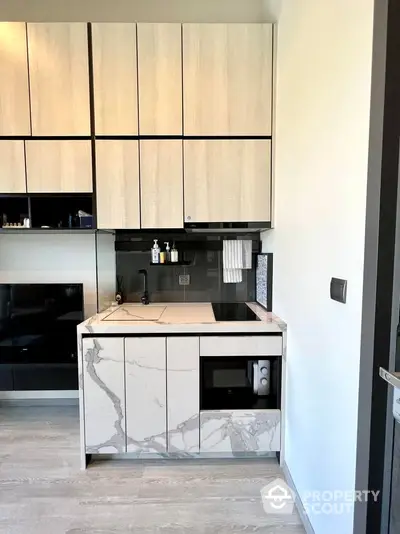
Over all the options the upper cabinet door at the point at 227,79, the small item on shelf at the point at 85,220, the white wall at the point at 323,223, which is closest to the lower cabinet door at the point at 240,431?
the white wall at the point at 323,223

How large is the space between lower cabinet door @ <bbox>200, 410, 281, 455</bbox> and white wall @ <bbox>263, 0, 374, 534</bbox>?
0.12m

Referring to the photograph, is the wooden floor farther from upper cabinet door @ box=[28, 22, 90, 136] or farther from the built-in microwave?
upper cabinet door @ box=[28, 22, 90, 136]

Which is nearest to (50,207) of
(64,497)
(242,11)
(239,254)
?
(239,254)

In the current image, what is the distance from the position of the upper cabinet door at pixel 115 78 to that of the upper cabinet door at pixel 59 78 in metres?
0.08

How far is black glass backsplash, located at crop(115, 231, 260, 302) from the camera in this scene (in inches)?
113

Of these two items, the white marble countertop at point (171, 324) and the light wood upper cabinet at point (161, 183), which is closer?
the white marble countertop at point (171, 324)

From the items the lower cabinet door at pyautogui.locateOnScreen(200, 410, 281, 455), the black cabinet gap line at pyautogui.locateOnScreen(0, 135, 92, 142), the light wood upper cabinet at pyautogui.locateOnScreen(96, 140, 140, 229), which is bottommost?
the lower cabinet door at pyautogui.locateOnScreen(200, 410, 281, 455)

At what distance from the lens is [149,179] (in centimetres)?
237

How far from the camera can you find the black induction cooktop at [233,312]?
2334mm

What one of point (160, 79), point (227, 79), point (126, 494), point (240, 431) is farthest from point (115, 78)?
point (126, 494)

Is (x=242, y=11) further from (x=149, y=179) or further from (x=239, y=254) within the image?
(x=239, y=254)

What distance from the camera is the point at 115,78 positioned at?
2299mm

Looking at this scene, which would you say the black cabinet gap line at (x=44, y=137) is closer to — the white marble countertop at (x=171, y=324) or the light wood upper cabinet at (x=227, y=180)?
the light wood upper cabinet at (x=227, y=180)

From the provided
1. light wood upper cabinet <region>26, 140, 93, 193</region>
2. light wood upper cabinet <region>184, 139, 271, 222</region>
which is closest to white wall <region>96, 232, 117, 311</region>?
light wood upper cabinet <region>26, 140, 93, 193</region>
